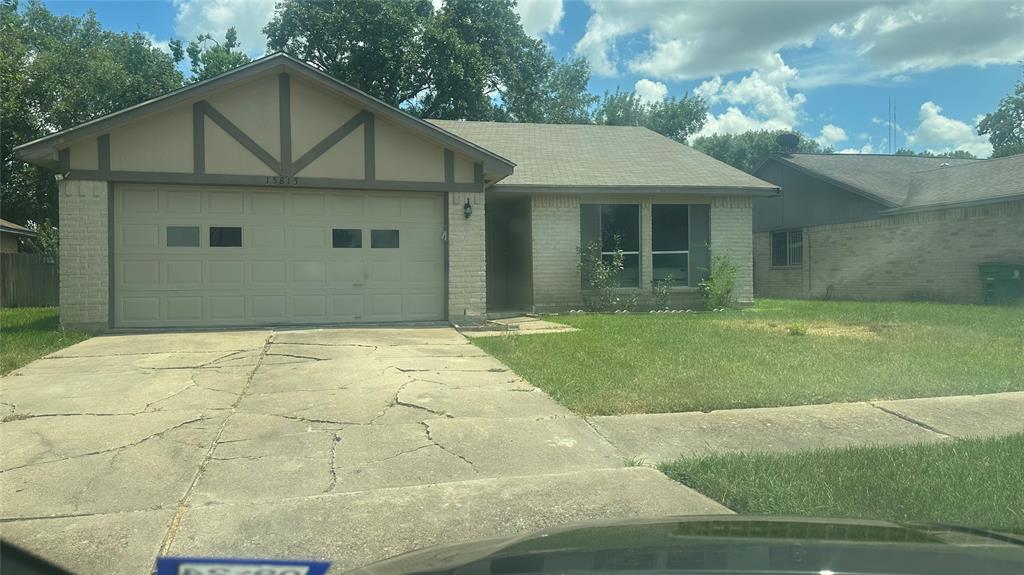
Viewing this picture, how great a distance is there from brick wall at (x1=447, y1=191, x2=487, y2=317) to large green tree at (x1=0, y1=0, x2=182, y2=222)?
69.0ft

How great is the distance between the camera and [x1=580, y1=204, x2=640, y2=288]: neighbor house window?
53.0ft

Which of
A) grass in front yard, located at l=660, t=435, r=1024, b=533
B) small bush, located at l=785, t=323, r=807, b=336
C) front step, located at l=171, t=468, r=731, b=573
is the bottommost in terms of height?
front step, located at l=171, t=468, r=731, b=573

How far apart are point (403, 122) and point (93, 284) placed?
5953 mm

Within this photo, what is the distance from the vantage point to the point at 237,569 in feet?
5.16

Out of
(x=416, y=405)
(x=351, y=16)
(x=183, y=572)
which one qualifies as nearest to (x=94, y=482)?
(x=416, y=405)

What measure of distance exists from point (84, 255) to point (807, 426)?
11371 mm

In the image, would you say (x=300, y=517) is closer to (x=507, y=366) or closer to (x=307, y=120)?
(x=507, y=366)

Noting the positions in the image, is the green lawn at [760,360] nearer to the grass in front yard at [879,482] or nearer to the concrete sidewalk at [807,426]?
the concrete sidewalk at [807,426]

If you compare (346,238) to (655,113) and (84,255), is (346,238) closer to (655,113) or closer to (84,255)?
(84,255)

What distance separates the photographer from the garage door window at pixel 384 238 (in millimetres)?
13117

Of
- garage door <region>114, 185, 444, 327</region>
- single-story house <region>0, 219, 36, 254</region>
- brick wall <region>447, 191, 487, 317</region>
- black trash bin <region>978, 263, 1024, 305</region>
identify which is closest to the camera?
garage door <region>114, 185, 444, 327</region>

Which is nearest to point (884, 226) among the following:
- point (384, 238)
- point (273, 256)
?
point (384, 238)

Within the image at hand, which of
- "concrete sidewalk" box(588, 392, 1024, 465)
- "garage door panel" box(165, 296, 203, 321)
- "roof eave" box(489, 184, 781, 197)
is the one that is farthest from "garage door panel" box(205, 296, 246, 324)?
"concrete sidewalk" box(588, 392, 1024, 465)

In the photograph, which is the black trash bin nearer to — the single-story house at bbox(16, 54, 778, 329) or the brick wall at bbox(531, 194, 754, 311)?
the brick wall at bbox(531, 194, 754, 311)
